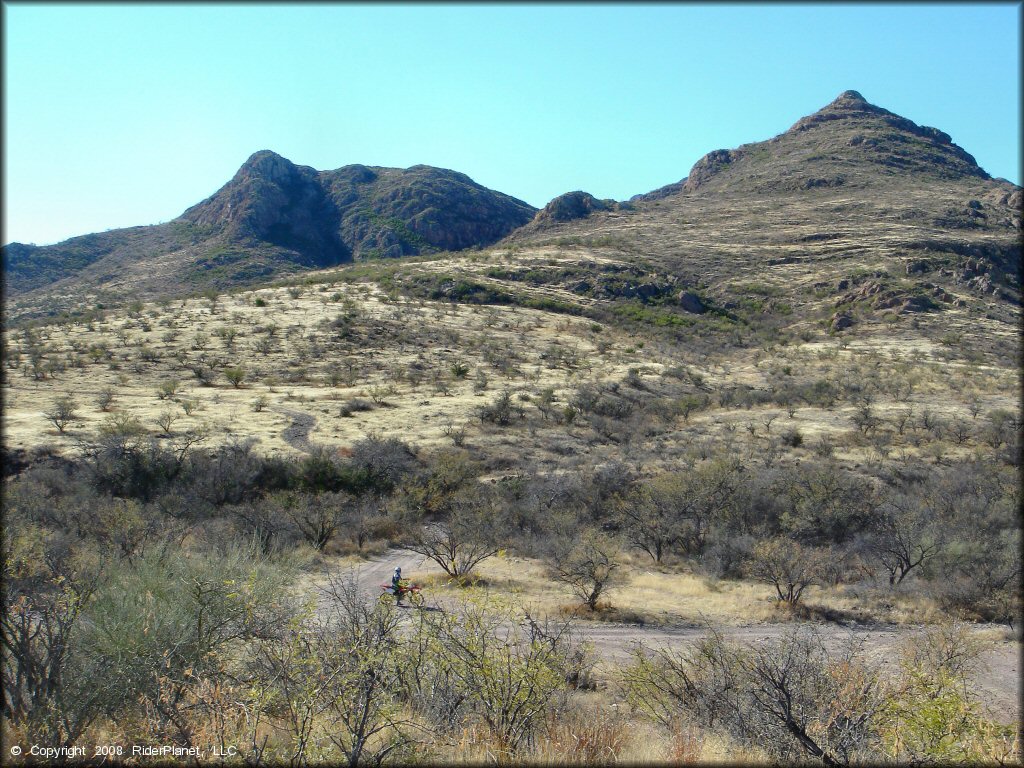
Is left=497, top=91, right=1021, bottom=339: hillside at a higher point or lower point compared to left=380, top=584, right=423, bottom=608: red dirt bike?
higher

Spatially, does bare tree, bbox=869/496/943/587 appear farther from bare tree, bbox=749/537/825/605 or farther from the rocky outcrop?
Answer: the rocky outcrop

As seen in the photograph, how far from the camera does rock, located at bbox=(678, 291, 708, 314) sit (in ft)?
202

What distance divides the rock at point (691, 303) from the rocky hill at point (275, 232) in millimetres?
59420

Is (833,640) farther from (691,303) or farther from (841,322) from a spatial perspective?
(691,303)

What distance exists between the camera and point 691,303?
62.1 meters

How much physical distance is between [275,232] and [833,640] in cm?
→ 11451

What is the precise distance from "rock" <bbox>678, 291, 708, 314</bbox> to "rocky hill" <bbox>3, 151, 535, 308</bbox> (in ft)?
195

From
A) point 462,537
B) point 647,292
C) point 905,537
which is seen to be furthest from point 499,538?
point 647,292

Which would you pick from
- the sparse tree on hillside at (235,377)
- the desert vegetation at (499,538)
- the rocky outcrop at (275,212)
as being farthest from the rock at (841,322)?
the rocky outcrop at (275,212)

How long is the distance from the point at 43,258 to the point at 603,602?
104m

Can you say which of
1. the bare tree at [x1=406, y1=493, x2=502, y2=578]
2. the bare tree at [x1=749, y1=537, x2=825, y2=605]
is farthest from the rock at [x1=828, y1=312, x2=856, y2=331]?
the bare tree at [x1=406, y1=493, x2=502, y2=578]

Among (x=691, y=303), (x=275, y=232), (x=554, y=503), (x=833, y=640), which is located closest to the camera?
(x=833, y=640)

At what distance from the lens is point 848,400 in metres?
32.9

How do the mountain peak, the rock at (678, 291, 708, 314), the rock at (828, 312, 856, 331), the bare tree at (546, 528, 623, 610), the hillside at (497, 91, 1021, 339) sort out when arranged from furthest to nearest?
the mountain peak, the rock at (678, 291, 708, 314), the hillside at (497, 91, 1021, 339), the rock at (828, 312, 856, 331), the bare tree at (546, 528, 623, 610)
